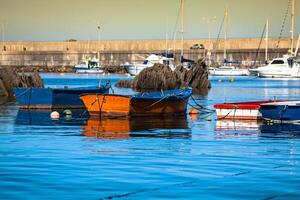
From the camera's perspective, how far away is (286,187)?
45.3 ft

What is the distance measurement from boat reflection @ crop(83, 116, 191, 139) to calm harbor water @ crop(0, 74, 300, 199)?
36mm

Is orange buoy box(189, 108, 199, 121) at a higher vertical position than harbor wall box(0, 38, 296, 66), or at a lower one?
lower

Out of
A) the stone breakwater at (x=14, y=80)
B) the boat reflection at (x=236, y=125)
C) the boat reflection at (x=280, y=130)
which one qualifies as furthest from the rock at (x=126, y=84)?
the boat reflection at (x=280, y=130)

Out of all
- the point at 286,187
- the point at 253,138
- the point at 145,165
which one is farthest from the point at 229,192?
the point at 253,138

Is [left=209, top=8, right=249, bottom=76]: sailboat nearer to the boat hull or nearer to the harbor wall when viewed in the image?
the harbor wall

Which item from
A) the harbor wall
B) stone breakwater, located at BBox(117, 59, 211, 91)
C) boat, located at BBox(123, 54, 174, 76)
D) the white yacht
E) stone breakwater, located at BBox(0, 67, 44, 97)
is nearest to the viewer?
stone breakwater, located at BBox(0, 67, 44, 97)

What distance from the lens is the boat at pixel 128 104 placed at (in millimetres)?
30239

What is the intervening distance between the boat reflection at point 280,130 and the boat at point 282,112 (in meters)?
0.34

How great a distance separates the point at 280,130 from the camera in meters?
25.4

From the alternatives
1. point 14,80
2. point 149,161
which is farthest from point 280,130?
point 14,80

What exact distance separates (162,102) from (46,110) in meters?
7.15

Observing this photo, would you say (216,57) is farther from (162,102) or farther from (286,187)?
(286,187)

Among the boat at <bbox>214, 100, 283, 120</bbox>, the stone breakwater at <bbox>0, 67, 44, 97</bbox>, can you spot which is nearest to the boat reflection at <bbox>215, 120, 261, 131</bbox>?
the boat at <bbox>214, 100, 283, 120</bbox>

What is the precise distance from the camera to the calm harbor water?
1341 centimetres
